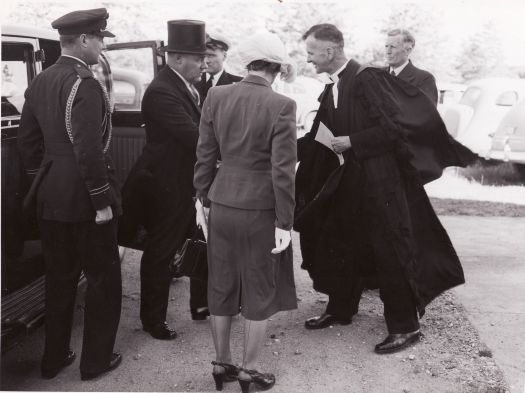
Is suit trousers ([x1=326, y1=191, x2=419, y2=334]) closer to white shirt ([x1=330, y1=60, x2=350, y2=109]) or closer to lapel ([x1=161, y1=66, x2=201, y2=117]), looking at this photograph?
white shirt ([x1=330, y1=60, x2=350, y2=109])

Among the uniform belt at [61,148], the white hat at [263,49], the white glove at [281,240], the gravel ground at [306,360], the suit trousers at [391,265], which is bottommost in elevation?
the gravel ground at [306,360]

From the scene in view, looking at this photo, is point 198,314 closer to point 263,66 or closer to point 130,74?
point 263,66

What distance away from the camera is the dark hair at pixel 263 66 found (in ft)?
10.3

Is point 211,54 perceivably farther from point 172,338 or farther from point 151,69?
point 172,338

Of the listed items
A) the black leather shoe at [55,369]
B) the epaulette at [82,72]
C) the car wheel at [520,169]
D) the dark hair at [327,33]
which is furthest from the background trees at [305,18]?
the black leather shoe at [55,369]

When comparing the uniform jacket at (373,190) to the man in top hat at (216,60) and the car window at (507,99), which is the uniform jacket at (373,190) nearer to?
the man in top hat at (216,60)

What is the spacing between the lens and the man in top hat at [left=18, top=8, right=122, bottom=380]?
322 centimetres

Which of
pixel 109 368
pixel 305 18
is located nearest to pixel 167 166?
pixel 109 368

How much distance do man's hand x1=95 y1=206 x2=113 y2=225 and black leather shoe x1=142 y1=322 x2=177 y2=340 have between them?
1.06 meters

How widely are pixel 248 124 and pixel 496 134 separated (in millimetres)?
4709

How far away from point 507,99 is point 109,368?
5113 millimetres

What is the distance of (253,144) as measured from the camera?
3.09 meters

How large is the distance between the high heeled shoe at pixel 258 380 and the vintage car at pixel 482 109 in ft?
13.0

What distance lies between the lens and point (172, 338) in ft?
13.6
